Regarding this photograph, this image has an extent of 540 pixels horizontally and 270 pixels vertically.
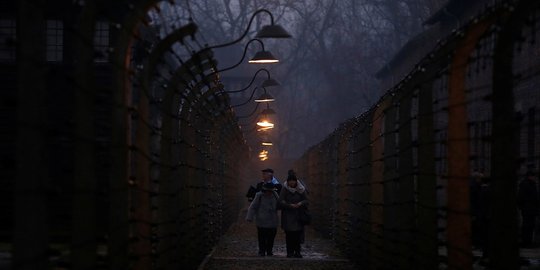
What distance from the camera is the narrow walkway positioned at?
49.2 ft

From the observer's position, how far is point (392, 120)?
1014 cm

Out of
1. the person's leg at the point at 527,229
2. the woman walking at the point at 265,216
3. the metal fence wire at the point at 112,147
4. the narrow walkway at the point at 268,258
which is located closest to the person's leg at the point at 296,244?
the narrow walkway at the point at 268,258

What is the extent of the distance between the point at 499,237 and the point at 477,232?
43.0 feet

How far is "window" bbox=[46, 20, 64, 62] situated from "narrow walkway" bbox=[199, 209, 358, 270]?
458cm

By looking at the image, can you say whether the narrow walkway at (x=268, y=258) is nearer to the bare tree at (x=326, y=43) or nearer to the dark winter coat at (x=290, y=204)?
the dark winter coat at (x=290, y=204)

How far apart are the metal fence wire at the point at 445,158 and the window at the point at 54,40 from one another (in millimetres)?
7387

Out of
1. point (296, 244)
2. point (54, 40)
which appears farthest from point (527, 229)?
point (54, 40)

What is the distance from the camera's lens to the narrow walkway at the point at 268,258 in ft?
49.2

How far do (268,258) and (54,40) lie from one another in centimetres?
645

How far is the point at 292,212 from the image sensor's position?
60.0 ft

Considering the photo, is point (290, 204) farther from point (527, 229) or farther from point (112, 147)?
point (112, 147)

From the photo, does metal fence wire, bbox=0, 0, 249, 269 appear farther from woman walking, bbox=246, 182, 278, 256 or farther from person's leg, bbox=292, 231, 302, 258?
woman walking, bbox=246, 182, 278, 256

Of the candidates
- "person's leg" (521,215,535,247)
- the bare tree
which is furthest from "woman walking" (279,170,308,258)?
the bare tree

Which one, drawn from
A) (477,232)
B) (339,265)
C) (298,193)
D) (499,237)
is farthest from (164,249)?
(477,232)
